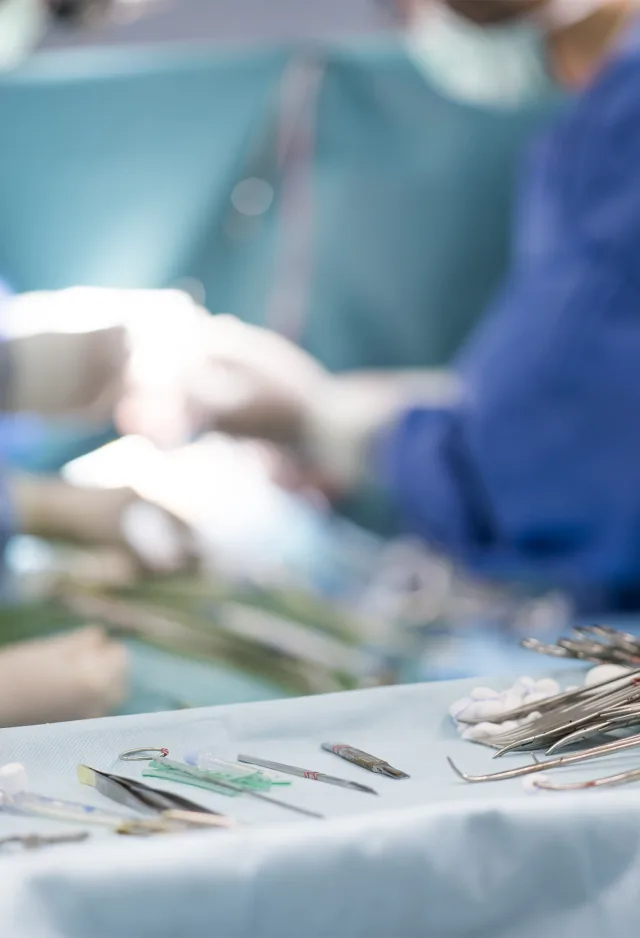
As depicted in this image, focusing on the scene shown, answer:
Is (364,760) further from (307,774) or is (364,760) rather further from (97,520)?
(97,520)

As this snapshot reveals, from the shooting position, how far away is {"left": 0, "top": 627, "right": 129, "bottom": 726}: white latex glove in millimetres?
640

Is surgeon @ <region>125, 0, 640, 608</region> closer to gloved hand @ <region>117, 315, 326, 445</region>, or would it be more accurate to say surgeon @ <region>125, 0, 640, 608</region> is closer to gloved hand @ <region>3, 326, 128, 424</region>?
gloved hand @ <region>117, 315, 326, 445</region>

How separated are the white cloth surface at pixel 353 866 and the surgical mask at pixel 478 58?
161 cm

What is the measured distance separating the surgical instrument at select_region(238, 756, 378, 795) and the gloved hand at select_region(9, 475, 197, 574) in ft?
2.40

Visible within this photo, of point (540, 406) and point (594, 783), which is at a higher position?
point (540, 406)

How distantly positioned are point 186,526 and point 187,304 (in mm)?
302

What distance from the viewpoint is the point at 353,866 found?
428 mm

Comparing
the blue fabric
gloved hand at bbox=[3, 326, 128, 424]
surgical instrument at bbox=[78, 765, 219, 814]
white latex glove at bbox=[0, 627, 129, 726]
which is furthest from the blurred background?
surgical instrument at bbox=[78, 765, 219, 814]

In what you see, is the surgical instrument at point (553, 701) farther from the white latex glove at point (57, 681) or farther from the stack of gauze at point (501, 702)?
the white latex glove at point (57, 681)

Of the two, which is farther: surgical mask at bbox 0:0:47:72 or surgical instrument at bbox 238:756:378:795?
surgical mask at bbox 0:0:47:72

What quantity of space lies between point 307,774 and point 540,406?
2.50 feet

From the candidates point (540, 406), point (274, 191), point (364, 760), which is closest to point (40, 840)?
point (364, 760)

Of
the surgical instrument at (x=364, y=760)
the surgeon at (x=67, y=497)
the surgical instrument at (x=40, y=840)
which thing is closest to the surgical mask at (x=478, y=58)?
the surgeon at (x=67, y=497)

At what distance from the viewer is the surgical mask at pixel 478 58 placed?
72.4 inches
